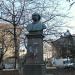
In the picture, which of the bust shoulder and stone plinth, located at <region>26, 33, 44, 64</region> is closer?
stone plinth, located at <region>26, 33, 44, 64</region>

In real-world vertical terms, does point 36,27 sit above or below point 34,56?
above

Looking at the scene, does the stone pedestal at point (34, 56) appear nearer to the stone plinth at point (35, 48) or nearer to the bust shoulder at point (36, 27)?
the stone plinth at point (35, 48)

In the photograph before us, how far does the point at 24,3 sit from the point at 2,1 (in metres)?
Answer: 2.05

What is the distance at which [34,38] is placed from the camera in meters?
20.8

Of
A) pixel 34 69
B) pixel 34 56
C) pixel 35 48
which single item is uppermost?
pixel 35 48

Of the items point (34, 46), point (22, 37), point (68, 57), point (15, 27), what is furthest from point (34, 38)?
point (68, 57)

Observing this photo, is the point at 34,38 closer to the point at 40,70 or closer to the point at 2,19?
the point at 40,70

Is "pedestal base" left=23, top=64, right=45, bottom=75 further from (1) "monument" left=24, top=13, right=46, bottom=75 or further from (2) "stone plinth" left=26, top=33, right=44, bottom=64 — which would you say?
(2) "stone plinth" left=26, top=33, right=44, bottom=64

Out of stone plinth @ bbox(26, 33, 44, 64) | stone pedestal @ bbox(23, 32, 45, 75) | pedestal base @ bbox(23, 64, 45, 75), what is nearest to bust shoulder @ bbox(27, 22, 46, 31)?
stone pedestal @ bbox(23, 32, 45, 75)

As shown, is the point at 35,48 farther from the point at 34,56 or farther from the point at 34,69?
the point at 34,69

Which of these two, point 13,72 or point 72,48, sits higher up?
point 72,48

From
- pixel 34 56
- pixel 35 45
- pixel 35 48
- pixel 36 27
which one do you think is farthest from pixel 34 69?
pixel 36 27

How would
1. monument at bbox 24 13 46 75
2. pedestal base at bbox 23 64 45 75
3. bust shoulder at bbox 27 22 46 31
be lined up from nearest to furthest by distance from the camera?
pedestal base at bbox 23 64 45 75, monument at bbox 24 13 46 75, bust shoulder at bbox 27 22 46 31

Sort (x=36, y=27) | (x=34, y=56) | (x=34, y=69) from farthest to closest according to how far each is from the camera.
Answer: (x=36, y=27) < (x=34, y=56) < (x=34, y=69)
